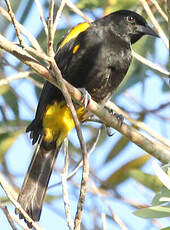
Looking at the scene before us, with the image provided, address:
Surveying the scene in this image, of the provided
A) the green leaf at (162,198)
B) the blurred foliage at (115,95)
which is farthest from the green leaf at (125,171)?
the green leaf at (162,198)

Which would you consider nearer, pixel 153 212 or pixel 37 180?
pixel 153 212

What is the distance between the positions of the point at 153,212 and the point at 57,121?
1413mm

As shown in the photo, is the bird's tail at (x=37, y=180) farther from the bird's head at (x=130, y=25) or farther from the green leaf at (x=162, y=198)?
the green leaf at (x=162, y=198)

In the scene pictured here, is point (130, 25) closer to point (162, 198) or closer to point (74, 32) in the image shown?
point (74, 32)

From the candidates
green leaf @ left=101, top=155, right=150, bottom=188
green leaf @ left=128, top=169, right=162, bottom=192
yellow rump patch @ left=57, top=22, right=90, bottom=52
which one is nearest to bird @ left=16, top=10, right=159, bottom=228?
yellow rump patch @ left=57, top=22, right=90, bottom=52

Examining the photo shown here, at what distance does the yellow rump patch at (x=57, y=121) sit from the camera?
336 centimetres

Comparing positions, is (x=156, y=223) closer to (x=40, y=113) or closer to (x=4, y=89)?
(x=40, y=113)

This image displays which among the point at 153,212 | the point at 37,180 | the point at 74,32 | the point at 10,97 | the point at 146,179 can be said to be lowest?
the point at 146,179

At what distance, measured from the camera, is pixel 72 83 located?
10.9ft

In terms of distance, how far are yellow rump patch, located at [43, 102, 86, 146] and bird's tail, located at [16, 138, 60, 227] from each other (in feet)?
0.33

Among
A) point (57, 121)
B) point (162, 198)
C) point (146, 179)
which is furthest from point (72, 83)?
point (162, 198)

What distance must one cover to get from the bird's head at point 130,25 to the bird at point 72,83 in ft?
0.49

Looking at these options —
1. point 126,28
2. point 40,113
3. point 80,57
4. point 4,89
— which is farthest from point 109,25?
point 4,89

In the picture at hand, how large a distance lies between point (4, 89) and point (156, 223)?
155cm
